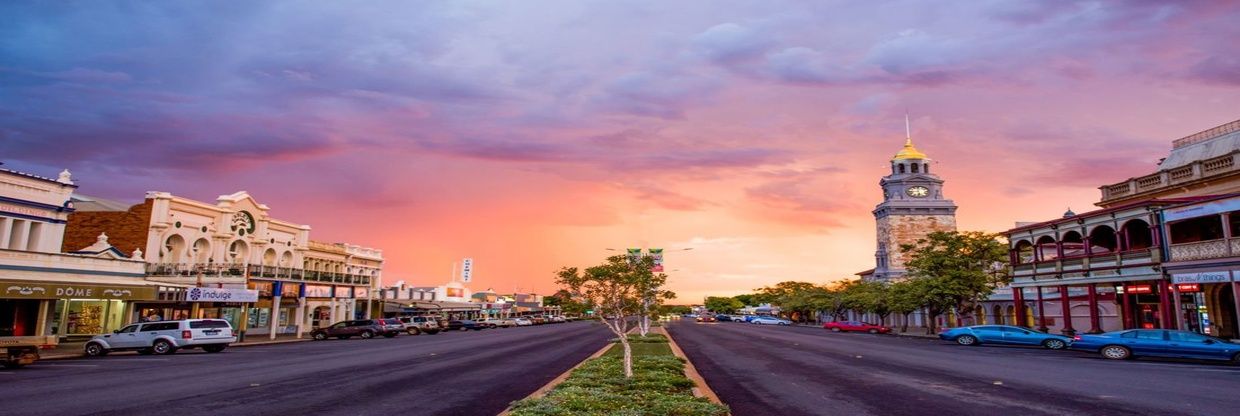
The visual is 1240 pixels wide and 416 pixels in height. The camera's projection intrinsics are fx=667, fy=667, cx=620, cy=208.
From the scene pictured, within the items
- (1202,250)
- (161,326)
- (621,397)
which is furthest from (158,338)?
(1202,250)

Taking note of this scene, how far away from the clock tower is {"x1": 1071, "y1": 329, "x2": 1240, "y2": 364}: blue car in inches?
3007

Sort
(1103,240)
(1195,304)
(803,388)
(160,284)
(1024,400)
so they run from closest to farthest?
(1024,400)
(803,388)
(1195,304)
(160,284)
(1103,240)

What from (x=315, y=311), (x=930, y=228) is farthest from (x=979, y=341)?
(x=930, y=228)

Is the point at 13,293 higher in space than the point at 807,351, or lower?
higher

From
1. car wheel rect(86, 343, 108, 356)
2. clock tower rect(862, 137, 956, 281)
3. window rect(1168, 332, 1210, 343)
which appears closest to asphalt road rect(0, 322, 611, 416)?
car wheel rect(86, 343, 108, 356)

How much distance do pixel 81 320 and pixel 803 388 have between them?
1570 inches

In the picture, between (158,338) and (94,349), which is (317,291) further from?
(94,349)

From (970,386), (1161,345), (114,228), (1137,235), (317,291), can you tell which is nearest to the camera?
(970,386)

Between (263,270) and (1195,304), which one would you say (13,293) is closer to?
(263,270)

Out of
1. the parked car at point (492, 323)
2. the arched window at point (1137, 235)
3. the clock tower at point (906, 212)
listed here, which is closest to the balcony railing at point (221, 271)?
the parked car at point (492, 323)

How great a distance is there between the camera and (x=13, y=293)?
97.5 ft

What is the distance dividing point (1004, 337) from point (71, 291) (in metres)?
47.0

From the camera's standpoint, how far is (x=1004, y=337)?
35.5m

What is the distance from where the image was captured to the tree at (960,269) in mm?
46312
